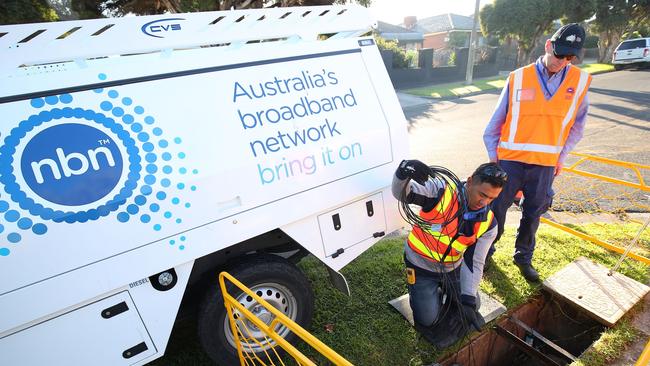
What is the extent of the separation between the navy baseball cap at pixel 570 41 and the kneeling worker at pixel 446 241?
1.17 metres

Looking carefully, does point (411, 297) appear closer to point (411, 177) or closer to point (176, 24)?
point (411, 177)

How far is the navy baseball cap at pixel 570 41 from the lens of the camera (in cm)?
266

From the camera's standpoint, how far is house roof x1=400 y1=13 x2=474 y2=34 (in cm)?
4334

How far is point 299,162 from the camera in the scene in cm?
224

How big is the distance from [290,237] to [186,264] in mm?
678

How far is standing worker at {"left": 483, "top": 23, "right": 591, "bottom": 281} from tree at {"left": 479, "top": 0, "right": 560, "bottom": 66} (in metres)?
21.1

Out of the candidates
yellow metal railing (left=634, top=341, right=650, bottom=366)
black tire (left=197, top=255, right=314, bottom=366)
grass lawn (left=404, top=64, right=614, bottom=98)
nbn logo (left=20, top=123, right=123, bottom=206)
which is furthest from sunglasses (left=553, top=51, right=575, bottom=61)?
grass lawn (left=404, top=64, right=614, bottom=98)

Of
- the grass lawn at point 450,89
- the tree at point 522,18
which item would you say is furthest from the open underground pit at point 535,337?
the tree at point 522,18

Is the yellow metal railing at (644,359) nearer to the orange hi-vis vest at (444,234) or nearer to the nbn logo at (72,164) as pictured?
the orange hi-vis vest at (444,234)

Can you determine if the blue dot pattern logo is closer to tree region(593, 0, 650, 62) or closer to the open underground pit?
the open underground pit

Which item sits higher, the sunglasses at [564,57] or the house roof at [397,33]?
the house roof at [397,33]

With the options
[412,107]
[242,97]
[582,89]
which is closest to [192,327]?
[242,97]

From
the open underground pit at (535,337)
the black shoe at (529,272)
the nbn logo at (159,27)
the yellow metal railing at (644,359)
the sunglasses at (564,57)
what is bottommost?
the open underground pit at (535,337)

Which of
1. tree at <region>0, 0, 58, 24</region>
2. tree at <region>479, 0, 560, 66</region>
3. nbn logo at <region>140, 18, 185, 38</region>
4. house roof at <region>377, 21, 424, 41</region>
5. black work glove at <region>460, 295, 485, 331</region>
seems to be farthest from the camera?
house roof at <region>377, 21, 424, 41</region>
